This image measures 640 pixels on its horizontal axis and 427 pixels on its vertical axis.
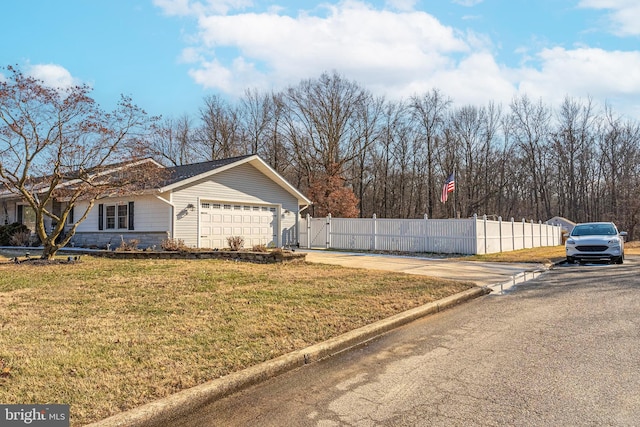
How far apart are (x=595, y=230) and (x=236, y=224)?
14458 mm

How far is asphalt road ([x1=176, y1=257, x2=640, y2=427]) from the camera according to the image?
3607 millimetres

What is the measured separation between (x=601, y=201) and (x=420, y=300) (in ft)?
163

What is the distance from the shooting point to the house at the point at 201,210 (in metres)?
17.8

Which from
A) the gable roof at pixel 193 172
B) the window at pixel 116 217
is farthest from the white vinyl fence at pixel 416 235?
the window at pixel 116 217

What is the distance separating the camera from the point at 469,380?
14.5 ft

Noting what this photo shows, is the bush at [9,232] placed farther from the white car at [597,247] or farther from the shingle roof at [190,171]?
the white car at [597,247]

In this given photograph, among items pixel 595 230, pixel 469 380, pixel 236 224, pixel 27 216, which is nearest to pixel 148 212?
pixel 236 224

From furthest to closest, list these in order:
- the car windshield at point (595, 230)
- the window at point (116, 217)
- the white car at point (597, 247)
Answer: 1. the window at point (116, 217)
2. the car windshield at point (595, 230)
3. the white car at point (597, 247)

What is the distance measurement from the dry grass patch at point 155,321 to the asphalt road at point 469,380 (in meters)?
0.62

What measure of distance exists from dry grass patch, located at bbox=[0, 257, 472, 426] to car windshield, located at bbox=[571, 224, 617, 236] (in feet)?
31.7

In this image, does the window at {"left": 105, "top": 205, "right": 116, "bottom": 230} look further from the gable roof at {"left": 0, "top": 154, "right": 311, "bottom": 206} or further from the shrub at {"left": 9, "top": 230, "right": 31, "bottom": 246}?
the shrub at {"left": 9, "top": 230, "right": 31, "bottom": 246}

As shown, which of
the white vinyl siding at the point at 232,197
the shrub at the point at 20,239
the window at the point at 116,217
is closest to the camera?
the white vinyl siding at the point at 232,197

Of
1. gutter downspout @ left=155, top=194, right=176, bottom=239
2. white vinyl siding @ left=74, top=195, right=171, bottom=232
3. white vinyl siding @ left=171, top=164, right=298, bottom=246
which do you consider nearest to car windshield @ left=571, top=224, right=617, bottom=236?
white vinyl siding @ left=171, top=164, right=298, bottom=246

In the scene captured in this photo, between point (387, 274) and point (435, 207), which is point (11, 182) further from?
point (435, 207)
